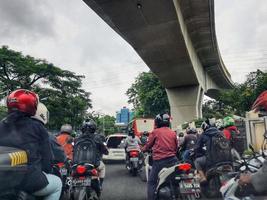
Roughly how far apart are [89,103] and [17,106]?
153 feet

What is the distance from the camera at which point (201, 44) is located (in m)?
25.5

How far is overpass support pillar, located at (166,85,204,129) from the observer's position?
36.3 meters

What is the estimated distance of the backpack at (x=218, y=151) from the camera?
6613 millimetres

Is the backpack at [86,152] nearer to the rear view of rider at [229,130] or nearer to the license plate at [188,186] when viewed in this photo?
the license plate at [188,186]

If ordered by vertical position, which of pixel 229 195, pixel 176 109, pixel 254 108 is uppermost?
pixel 176 109

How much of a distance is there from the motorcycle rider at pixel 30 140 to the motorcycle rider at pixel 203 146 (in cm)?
418

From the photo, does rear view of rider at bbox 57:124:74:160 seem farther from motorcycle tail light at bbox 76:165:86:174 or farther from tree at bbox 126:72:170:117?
tree at bbox 126:72:170:117

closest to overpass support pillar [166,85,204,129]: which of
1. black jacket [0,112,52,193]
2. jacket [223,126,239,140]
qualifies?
jacket [223,126,239,140]

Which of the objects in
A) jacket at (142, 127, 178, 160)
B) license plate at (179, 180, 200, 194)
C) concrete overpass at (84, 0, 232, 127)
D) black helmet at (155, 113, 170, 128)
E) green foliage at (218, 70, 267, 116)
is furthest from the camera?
green foliage at (218, 70, 267, 116)

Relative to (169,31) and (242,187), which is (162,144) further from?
(169,31)

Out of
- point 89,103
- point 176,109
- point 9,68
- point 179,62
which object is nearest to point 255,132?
point 179,62

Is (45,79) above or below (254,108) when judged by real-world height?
above

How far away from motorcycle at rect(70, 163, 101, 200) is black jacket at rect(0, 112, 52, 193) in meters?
2.40

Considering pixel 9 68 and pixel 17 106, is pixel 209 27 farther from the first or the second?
pixel 9 68
